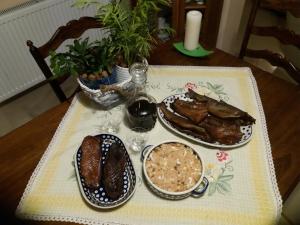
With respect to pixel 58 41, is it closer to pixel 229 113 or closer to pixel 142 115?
pixel 142 115

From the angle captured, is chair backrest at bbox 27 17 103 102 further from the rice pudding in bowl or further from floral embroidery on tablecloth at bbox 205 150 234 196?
floral embroidery on tablecloth at bbox 205 150 234 196

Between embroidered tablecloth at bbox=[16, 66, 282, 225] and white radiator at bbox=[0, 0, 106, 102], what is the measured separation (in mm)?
1221

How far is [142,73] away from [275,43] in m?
2.29

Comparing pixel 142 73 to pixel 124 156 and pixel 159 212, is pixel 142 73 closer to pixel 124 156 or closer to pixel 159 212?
pixel 124 156

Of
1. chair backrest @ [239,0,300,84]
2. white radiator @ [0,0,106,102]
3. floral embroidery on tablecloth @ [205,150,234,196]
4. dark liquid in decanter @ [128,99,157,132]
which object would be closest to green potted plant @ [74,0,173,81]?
dark liquid in decanter @ [128,99,157,132]

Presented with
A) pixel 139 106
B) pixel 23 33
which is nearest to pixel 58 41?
pixel 139 106

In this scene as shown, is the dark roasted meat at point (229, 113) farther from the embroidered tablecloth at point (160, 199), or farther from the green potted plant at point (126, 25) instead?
the green potted plant at point (126, 25)

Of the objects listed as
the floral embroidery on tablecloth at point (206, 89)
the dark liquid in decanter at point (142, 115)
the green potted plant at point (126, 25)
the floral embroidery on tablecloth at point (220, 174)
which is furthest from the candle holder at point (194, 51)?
the floral embroidery on tablecloth at point (220, 174)

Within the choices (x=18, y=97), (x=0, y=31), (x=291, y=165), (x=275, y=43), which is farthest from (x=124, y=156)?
(x=275, y=43)

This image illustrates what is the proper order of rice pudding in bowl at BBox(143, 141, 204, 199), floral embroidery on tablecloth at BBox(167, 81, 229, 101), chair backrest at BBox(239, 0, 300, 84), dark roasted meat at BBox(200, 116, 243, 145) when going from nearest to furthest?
1. rice pudding in bowl at BBox(143, 141, 204, 199)
2. dark roasted meat at BBox(200, 116, 243, 145)
3. floral embroidery on tablecloth at BBox(167, 81, 229, 101)
4. chair backrest at BBox(239, 0, 300, 84)

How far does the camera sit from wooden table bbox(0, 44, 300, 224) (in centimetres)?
72

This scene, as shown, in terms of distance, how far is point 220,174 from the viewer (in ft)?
2.38

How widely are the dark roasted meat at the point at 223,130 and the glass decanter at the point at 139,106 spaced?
6.6 inches

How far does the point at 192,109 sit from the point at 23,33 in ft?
5.13
